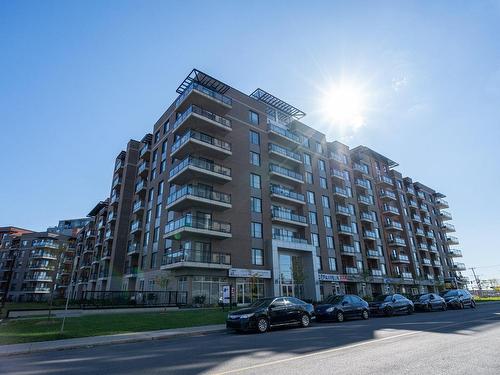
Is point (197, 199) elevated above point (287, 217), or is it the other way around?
point (287, 217)

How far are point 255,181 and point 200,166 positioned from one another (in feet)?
27.3

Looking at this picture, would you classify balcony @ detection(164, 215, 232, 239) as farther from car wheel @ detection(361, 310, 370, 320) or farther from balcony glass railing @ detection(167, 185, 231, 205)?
car wheel @ detection(361, 310, 370, 320)

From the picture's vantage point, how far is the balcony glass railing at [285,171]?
38.2 meters

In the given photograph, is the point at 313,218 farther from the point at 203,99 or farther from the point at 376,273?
the point at 203,99

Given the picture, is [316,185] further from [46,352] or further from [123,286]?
[46,352]

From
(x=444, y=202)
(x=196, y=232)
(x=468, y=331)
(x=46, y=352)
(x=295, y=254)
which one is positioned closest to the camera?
(x=46, y=352)

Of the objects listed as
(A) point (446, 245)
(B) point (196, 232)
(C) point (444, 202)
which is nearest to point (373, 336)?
(B) point (196, 232)

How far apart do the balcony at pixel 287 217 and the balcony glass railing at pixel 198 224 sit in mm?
7186

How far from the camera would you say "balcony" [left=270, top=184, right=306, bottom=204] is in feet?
122

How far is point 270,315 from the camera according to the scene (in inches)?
521

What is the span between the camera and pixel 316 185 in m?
44.0

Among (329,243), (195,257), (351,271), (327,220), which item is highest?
(327,220)

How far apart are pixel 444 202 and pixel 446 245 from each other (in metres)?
12.0

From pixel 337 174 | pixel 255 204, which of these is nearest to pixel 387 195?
pixel 337 174
